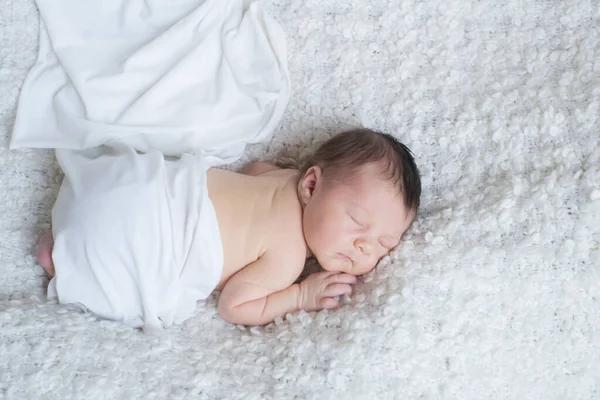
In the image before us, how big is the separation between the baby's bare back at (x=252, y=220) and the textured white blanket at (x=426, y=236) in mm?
127

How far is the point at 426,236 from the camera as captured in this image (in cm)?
136

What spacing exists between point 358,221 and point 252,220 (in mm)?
218

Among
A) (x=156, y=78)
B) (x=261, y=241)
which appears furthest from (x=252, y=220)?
(x=156, y=78)

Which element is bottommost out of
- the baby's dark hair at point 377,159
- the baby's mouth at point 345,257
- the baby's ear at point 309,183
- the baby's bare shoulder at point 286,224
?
the baby's mouth at point 345,257

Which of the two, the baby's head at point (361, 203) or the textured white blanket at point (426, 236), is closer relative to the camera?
the textured white blanket at point (426, 236)

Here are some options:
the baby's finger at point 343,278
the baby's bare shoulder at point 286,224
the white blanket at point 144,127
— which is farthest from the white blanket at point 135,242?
the baby's finger at point 343,278

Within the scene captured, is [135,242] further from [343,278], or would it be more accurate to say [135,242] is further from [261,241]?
[343,278]

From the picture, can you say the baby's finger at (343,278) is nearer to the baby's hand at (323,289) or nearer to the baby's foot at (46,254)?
the baby's hand at (323,289)

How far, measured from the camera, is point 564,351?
1252mm

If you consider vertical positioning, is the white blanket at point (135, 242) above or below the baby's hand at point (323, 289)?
above

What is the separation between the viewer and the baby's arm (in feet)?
4.49

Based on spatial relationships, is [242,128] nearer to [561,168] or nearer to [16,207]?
[16,207]

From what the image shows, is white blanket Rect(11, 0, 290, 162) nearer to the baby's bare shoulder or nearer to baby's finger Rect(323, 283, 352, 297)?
the baby's bare shoulder

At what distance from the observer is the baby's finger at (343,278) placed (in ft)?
4.56
